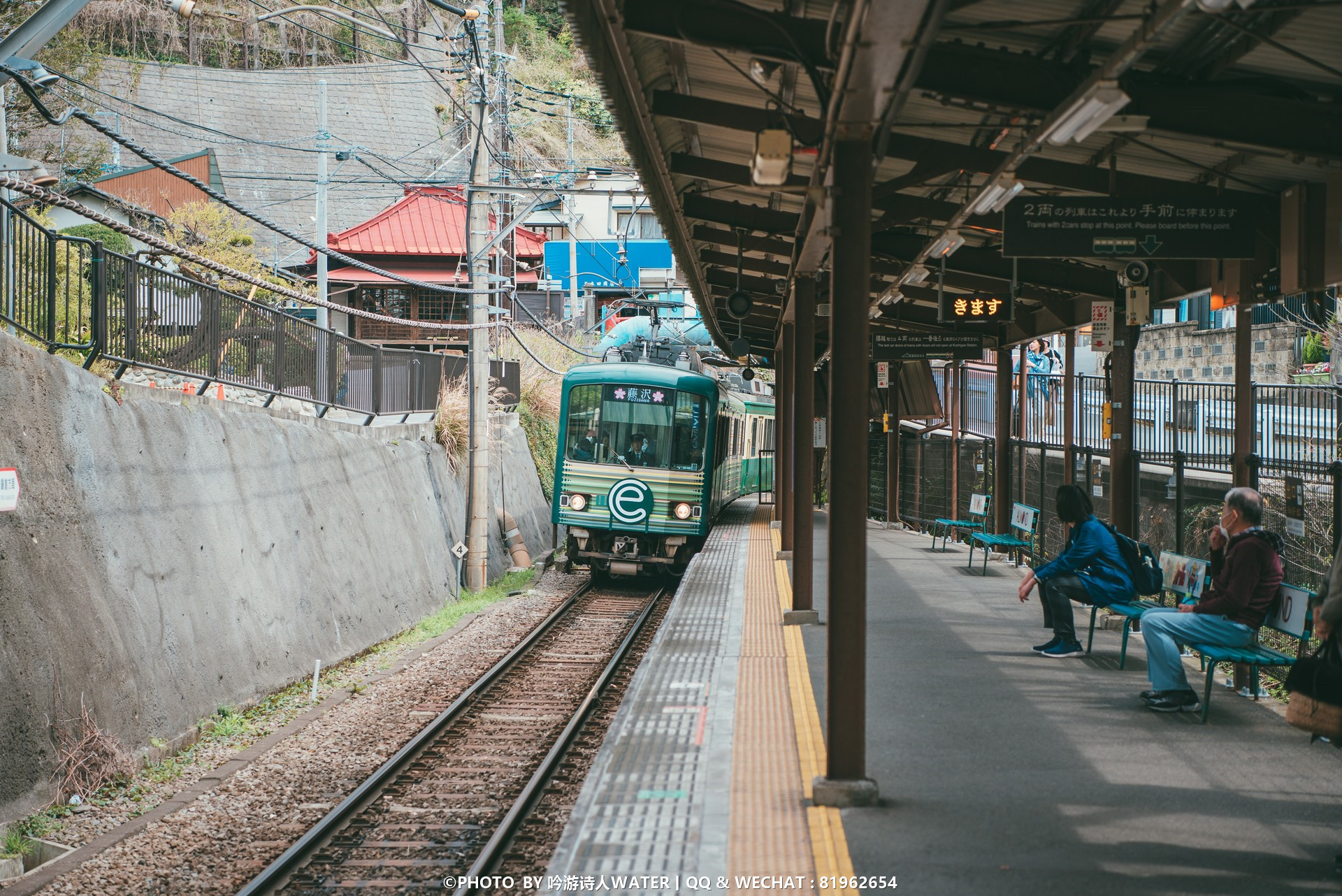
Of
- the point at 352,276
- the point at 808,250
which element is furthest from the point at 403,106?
the point at 808,250

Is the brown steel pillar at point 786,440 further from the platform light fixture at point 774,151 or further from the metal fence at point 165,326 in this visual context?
the platform light fixture at point 774,151

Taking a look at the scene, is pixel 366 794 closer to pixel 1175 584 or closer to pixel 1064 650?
pixel 1064 650

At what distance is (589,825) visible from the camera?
5035mm

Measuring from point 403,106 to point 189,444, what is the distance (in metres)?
46.0

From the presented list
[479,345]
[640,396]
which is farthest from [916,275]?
[479,345]

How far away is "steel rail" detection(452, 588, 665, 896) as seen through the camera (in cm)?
608

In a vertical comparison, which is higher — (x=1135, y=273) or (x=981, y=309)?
(x=981, y=309)

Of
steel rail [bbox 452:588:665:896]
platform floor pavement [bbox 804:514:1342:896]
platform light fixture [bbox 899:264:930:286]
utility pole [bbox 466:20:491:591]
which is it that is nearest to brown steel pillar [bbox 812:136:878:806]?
platform floor pavement [bbox 804:514:1342:896]

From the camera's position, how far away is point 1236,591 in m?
6.06

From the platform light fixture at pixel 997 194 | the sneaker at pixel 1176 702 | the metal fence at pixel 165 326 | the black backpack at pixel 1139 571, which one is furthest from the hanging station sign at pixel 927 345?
the sneaker at pixel 1176 702

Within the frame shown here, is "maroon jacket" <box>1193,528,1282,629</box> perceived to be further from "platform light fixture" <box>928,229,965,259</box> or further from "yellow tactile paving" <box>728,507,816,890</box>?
"platform light fixture" <box>928,229,965,259</box>

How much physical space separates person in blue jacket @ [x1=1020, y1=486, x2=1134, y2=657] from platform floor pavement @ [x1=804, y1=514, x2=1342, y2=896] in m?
0.50

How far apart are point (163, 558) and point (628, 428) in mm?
8165

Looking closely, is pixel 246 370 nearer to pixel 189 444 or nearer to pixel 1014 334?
pixel 189 444
